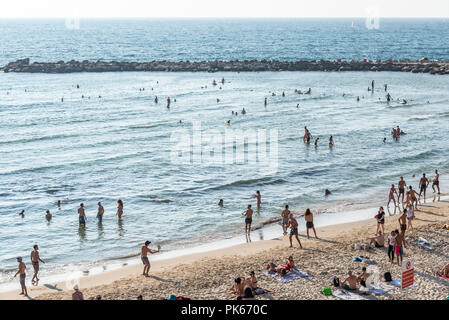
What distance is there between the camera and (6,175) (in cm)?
3091

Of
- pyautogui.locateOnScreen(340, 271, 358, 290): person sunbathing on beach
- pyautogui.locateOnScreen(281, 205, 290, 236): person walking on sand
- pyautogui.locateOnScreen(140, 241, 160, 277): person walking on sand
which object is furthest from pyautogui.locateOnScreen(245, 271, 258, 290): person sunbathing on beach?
pyautogui.locateOnScreen(281, 205, 290, 236): person walking on sand

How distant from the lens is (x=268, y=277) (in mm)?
16328

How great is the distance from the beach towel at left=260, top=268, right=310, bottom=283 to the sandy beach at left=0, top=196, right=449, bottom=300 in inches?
7.1

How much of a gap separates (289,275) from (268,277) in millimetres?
650

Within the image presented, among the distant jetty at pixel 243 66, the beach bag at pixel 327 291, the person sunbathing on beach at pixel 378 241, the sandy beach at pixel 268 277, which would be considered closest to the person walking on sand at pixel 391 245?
the sandy beach at pixel 268 277

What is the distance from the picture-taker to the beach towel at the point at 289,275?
52.7ft

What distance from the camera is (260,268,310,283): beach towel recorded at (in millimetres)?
16053

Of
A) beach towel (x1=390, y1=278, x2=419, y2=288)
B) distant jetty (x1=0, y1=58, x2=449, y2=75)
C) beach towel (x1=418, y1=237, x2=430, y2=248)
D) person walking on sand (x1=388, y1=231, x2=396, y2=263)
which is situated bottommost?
beach towel (x1=390, y1=278, x2=419, y2=288)

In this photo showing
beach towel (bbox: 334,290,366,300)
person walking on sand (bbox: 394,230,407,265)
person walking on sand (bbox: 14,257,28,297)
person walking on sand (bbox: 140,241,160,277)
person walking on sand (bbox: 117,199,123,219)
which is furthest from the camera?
person walking on sand (bbox: 117,199,123,219)

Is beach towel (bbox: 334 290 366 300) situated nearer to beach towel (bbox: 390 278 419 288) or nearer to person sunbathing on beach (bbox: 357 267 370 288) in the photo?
person sunbathing on beach (bbox: 357 267 370 288)

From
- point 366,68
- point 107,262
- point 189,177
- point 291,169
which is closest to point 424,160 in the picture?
point 291,169

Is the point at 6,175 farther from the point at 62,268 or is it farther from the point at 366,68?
the point at 366,68

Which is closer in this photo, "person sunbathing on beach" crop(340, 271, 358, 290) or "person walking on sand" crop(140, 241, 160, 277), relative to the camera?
"person sunbathing on beach" crop(340, 271, 358, 290)

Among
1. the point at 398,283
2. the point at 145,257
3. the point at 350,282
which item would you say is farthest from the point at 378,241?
the point at 145,257
